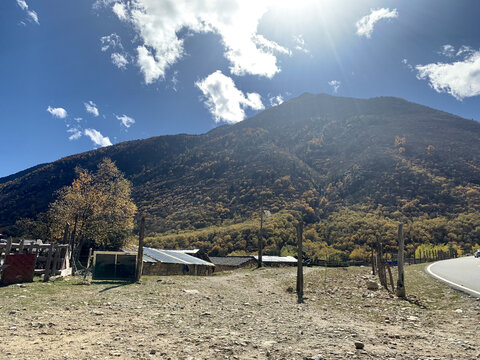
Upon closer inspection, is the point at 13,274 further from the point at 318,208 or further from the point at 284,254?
the point at 318,208

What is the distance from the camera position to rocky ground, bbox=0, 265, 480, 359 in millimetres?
6648

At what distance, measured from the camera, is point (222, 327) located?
9086 millimetres

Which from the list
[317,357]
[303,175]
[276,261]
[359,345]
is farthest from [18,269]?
[303,175]

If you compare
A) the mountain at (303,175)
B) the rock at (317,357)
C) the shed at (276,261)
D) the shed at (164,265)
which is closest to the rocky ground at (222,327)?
the rock at (317,357)

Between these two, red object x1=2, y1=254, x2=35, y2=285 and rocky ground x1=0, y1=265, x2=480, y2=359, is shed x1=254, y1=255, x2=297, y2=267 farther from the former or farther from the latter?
rocky ground x1=0, y1=265, x2=480, y2=359

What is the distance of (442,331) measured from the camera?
30.2 ft

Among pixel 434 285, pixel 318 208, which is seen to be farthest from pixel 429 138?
pixel 434 285

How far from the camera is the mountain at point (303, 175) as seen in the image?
104m

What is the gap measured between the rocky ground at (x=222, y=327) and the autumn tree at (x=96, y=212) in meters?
21.1

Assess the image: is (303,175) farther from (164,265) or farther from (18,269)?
(18,269)

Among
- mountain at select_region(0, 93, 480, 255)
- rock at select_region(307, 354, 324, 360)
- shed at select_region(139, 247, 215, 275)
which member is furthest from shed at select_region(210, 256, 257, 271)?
rock at select_region(307, 354, 324, 360)

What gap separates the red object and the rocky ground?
1.69 metres

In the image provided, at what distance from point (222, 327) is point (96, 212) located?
3062 centimetres

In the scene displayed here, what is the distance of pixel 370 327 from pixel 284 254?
7573 centimetres
